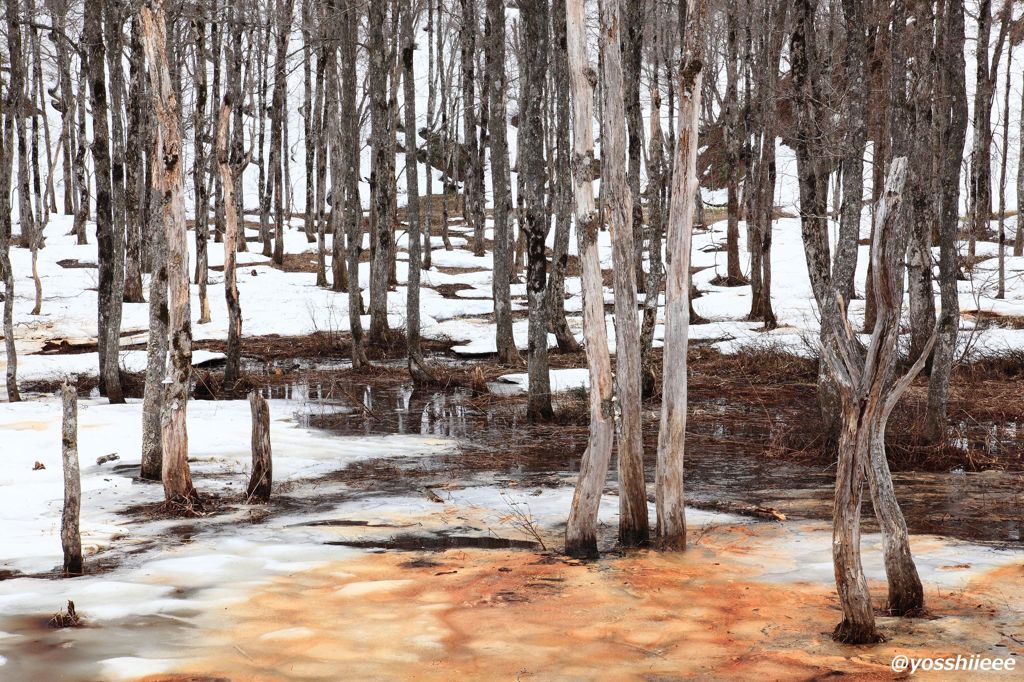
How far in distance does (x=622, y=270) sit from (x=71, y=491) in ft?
12.7

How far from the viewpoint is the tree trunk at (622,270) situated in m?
6.10

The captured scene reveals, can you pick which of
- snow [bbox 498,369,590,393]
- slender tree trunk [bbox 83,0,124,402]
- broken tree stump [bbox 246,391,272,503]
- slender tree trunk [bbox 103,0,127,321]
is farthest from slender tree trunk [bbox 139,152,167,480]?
snow [bbox 498,369,590,393]

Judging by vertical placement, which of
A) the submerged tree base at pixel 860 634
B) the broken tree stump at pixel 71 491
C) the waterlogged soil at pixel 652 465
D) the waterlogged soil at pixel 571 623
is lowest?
the waterlogged soil at pixel 652 465

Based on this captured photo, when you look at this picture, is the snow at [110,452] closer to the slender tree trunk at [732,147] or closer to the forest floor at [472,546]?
the forest floor at [472,546]

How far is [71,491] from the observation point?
557cm

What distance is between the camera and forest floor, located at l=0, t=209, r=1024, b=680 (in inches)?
178

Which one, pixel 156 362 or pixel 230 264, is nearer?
pixel 156 362

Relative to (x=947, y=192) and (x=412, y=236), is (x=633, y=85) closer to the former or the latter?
(x=412, y=236)

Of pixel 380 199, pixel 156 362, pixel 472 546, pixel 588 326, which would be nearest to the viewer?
pixel 588 326

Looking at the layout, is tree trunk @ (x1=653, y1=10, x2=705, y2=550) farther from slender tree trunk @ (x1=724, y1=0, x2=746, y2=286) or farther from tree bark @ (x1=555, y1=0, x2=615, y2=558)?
slender tree trunk @ (x1=724, y1=0, x2=746, y2=286)

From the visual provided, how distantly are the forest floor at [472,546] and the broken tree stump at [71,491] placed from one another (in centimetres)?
22

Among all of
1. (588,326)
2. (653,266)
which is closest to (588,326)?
(588,326)

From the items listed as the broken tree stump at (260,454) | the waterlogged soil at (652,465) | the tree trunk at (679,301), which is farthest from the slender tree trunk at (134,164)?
the tree trunk at (679,301)

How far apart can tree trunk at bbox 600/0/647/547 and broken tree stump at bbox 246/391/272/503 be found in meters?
3.22
